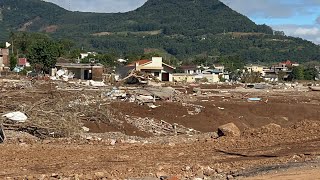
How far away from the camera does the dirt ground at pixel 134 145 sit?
11469mm

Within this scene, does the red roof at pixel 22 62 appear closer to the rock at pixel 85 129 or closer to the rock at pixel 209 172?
the rock at pixel 85 129

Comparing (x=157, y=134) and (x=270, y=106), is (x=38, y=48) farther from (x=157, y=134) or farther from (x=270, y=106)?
(x=157, y=134)

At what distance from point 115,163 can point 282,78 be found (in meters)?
101

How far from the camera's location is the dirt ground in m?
11.5

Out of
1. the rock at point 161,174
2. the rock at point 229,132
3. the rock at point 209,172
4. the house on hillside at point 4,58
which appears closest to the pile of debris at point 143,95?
the rock at point 229,132

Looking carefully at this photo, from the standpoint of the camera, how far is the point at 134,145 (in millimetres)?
15594

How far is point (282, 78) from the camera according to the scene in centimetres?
11000

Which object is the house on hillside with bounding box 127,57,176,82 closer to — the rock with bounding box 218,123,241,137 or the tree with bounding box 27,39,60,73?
the tree with bounding box 27,39,60,73

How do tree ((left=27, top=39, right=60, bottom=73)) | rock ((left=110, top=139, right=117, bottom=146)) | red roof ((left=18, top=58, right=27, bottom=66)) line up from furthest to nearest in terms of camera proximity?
red roof ((left=18, top=58, right=27, bottom=66))
tree ((left=27, top=39, right=60, bottom=73))
rock ((left=110, top=139, right=117, bottom=146))

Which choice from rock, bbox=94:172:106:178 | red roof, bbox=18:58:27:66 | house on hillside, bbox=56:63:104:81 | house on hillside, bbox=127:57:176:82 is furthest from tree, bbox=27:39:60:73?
A: rock, bbox=94:172:106:178

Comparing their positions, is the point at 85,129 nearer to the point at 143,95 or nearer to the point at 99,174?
the point at 99,174

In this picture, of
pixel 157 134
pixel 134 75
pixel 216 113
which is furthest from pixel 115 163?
pixel 134 75

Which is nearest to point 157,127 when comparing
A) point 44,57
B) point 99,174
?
point 99,174

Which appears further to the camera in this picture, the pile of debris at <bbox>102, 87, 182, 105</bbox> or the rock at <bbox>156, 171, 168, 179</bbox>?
the pile of debris at <bbox>102, 87, 182, 105</bbox>
